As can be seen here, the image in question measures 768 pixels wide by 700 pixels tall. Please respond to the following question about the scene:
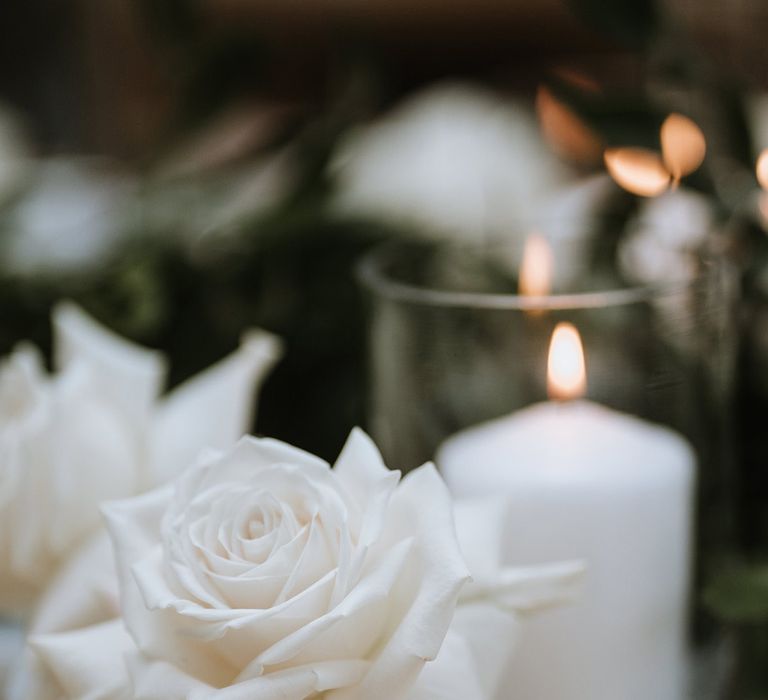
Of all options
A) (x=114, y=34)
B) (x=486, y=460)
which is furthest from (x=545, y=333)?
(x=114, y=34)

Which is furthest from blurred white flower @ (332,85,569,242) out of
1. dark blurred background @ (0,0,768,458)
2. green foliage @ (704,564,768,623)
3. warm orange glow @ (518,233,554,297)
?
green foliage @ (704,564,768,623)

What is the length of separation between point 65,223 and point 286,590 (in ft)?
1.64

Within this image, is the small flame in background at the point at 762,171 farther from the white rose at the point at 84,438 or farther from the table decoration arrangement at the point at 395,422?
the white rose at the point at 84,438

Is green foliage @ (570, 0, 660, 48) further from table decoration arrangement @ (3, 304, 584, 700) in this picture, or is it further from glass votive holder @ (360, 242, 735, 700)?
table decoration arrangement @ (3, 304, 584, 700)

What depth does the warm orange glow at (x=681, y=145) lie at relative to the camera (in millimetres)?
358

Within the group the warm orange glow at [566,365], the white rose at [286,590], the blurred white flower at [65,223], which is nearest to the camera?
the white rose at [286,590]

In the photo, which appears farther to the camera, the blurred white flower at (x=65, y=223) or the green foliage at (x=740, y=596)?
the blurred white flower at (x=65, y=223)

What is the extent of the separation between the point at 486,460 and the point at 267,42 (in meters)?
0.30

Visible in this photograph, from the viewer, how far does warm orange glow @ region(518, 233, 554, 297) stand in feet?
1.21

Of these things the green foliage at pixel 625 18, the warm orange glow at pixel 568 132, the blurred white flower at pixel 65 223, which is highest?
the green foliage at pixel 625 18

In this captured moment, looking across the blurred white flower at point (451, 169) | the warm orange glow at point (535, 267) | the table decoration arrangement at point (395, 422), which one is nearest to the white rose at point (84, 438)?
the table decoration arrangement at point (395, 422)

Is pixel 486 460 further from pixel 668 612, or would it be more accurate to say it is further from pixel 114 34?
pixel 114 34

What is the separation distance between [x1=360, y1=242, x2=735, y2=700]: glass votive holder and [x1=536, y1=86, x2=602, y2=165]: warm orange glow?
7 centimetres

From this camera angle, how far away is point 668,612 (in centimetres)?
31
